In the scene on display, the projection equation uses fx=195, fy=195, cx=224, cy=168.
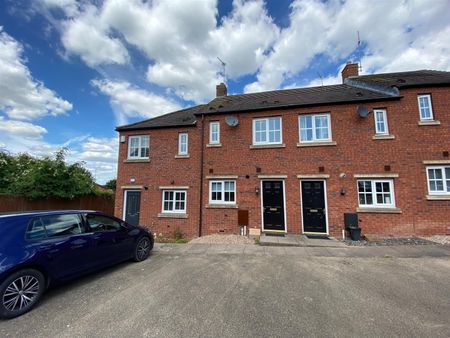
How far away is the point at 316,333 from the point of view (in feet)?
9.05

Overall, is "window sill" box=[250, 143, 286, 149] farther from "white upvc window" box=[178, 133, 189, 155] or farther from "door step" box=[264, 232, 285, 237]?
"door step" box=[264, 232, 285, 237]

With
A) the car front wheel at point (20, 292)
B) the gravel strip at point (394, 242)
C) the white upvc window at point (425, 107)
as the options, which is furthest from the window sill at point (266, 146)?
the car front wheel at point (20, 292)

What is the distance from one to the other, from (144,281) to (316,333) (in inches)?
142

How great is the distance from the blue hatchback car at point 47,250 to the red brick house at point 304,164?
17.9 ft

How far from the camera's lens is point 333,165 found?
8.96m

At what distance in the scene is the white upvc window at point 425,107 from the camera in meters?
8.60

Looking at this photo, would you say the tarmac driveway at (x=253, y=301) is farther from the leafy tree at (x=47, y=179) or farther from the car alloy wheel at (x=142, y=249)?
the leafy tree at (x=47, y=179)

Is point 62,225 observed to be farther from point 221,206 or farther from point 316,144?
point 316,144

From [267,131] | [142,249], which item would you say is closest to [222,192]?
[267,131]

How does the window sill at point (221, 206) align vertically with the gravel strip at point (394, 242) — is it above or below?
above

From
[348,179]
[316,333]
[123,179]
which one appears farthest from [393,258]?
[123,179]

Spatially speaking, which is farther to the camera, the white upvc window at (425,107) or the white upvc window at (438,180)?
the white upvc window at (425,107)

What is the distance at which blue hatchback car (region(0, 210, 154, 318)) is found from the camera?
3.29 metres

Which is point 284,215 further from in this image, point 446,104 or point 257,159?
point 446,104
